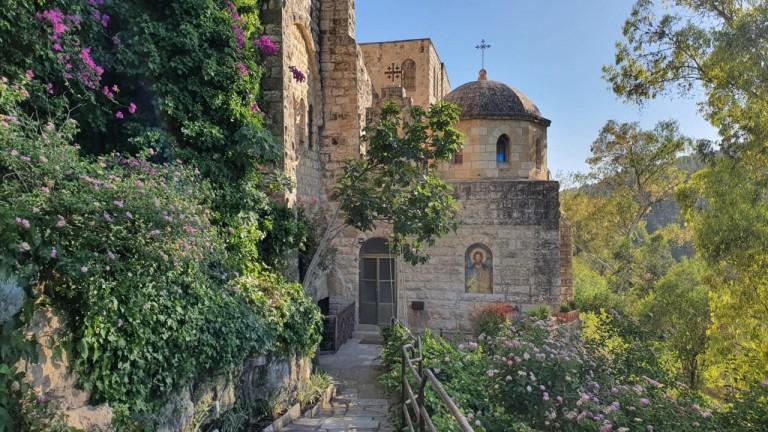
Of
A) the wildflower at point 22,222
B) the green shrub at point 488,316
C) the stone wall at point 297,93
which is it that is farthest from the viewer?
the green shrub at point 488,316

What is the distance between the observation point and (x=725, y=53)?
8.95 m

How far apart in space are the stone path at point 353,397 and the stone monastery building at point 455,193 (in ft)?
6.21

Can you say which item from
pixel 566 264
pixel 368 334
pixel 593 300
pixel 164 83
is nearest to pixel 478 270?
pixel 566 264

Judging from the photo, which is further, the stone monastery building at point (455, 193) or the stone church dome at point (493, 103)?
the stone church dome at point (493, 103)

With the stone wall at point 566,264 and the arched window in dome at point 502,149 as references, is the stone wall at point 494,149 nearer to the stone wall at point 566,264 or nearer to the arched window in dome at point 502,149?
the arched window in dome at point 502,149

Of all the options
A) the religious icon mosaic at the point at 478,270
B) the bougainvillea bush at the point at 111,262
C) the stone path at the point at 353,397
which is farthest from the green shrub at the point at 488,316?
the bougainvillea bush at the point at 111,262

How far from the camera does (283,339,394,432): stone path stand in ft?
17.9

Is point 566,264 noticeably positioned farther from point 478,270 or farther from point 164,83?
point 164,83

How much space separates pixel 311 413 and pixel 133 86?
5.00 metres

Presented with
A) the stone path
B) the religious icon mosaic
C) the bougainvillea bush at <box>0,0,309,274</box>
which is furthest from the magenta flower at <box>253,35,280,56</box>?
→ the religious icon mosaic

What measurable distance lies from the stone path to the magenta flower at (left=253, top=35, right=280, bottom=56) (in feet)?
19.0

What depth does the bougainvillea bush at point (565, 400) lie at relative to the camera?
429 centimetres

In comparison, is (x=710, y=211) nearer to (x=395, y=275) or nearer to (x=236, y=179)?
(x=395, y=275)

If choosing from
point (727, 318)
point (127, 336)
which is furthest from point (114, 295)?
point (727, 318)
